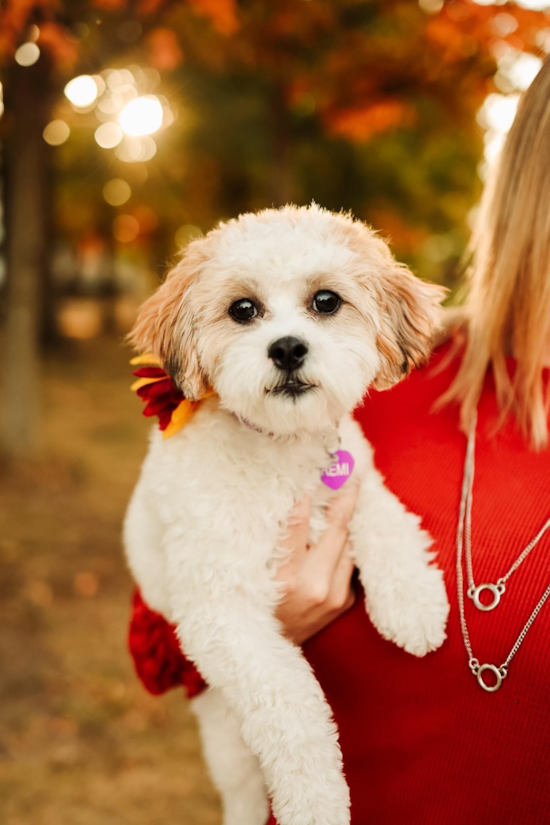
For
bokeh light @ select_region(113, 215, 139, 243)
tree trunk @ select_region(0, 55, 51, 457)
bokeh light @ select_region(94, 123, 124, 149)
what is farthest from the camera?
bokeh light @ select_region(113, 215, 139, 243)

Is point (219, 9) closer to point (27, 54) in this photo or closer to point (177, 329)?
point (27, 54)

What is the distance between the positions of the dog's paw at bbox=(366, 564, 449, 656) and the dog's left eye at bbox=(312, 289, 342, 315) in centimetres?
79

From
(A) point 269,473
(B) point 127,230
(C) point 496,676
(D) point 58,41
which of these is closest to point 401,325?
(A) point 269,473

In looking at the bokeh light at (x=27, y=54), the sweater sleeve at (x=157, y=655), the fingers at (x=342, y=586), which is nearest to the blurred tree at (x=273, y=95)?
the bokeh light at (x=27, y=54)

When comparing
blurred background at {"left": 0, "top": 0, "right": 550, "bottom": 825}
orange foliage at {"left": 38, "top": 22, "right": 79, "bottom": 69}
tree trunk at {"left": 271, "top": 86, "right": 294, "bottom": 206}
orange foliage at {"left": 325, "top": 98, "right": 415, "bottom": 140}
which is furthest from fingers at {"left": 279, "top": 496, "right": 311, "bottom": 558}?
tree trunk at {"left": 271, "top": 86, "right": 294, "bottom": 206}

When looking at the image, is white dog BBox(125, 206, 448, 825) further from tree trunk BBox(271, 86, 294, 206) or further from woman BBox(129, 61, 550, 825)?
tree trunk BBox(271, 86, 294, 206)

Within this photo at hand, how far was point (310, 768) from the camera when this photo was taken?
1683mm

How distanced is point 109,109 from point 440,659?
288 inches

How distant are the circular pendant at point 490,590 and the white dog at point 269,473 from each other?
85 millimetres

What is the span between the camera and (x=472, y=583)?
181 centimetres

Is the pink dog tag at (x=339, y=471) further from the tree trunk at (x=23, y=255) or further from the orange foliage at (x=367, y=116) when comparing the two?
the orange foliage at (x=367, y=116)

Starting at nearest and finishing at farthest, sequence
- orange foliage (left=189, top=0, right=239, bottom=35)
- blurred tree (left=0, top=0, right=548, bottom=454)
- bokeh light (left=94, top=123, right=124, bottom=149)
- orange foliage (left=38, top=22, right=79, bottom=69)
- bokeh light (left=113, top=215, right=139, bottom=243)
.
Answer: orange foliage (left=38, top=22, right=79, bottom=69)
orange foliage (left=189, top=0, right=239, bottom=35)
blurred tree (left=0, top=0, right=548, bottom=454)
bokeh light (left=94, top=123, right=124, bottom=149)
bokeh light (left=113, top=215, right=139, bottom=243)

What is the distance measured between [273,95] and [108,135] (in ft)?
9.94

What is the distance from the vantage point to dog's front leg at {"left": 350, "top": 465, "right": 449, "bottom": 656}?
1.78 metres
